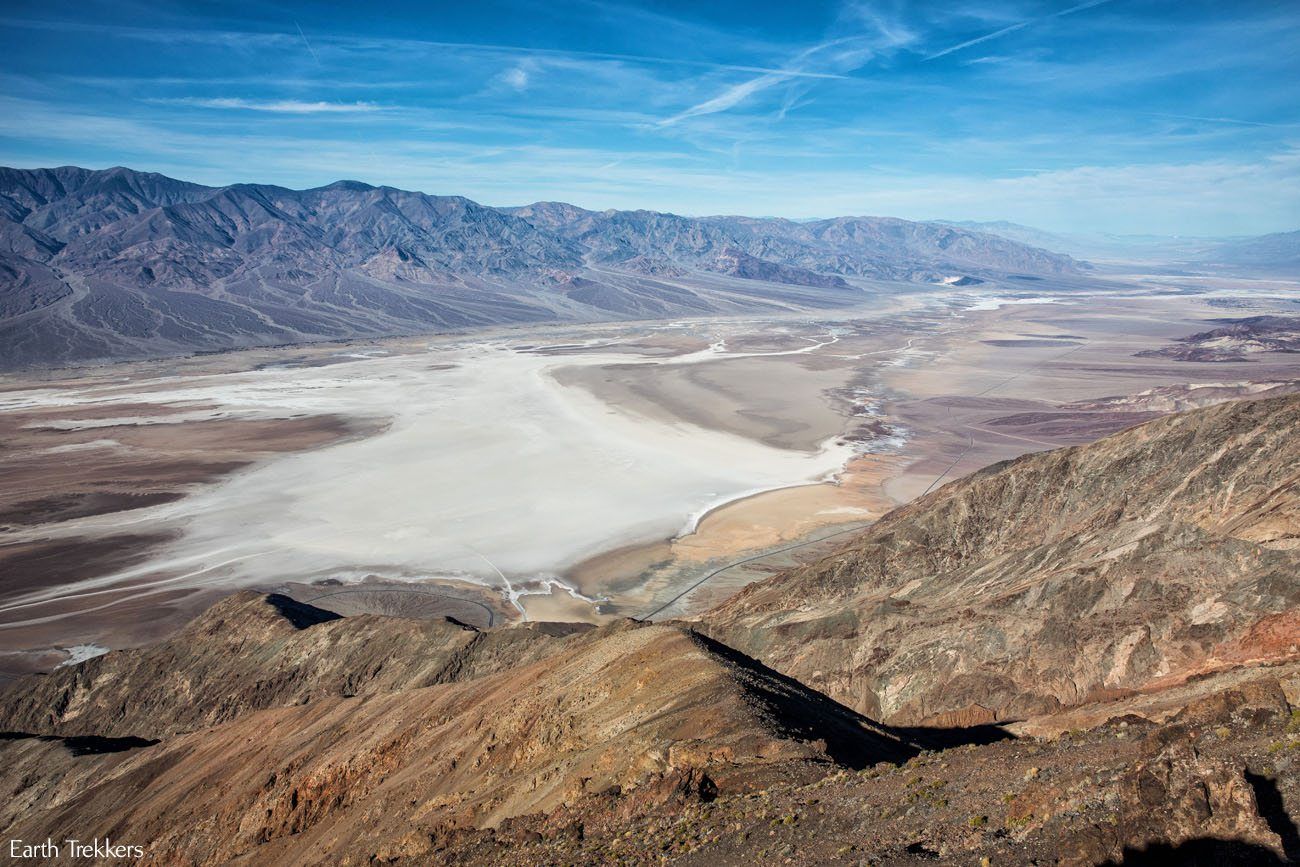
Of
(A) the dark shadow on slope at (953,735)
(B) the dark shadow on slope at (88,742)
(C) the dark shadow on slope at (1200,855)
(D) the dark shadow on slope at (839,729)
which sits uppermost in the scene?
(C) the dark shadow on slope at (1200,855)

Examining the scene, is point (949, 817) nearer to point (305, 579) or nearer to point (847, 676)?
point (847, 676)

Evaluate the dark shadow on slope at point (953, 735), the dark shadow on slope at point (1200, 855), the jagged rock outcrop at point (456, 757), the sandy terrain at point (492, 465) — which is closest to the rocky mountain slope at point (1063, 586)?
the dark shadow on slope at point (953, 735)

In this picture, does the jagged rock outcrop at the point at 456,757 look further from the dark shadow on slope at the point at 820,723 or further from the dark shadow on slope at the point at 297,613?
the dark shadow on slope at the point at 297,613

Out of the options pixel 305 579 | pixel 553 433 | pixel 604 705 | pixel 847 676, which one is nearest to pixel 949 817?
pixel 604 705

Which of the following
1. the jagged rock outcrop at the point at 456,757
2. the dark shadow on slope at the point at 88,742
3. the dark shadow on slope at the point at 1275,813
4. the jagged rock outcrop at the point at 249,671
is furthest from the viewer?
the jagged rock outcrop at the point at 249,671

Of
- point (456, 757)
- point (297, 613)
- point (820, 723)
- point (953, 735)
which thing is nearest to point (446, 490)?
point (297, 613)

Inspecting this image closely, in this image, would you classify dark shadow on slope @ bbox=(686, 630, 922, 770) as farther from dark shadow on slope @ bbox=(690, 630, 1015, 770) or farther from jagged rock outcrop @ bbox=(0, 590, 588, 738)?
jagged rock outcrop @ bbox=(0, 590, 588, 738)

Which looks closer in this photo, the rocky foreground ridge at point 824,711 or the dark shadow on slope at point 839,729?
the rocky foreground ridge at point 824,711

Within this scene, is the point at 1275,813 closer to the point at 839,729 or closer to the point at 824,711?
the point at 839,729
